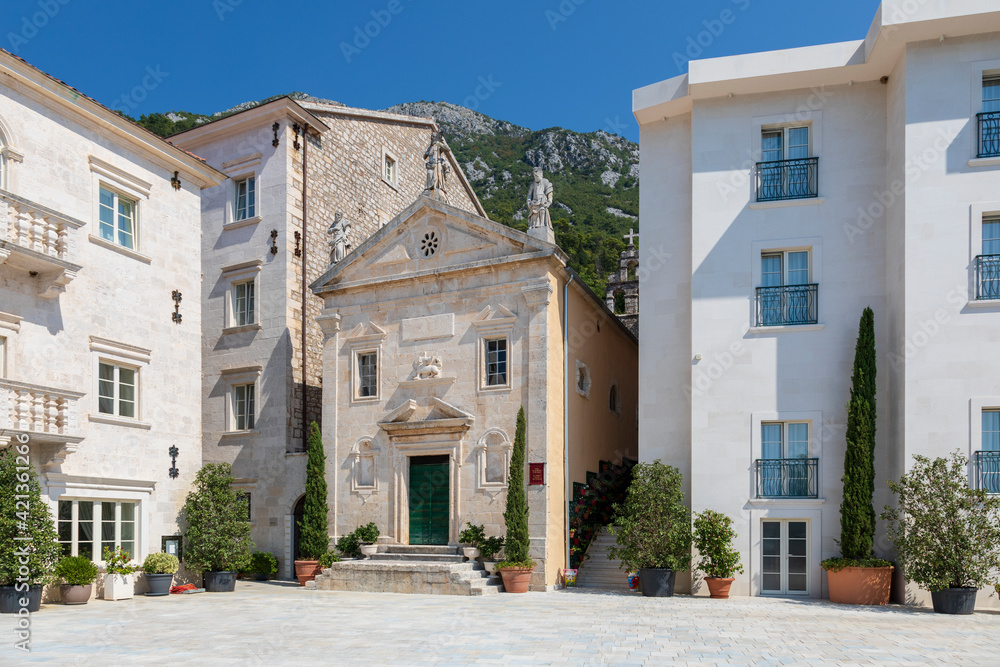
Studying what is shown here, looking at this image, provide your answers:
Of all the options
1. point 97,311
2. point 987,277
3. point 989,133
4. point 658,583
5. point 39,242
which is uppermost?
point 989,133

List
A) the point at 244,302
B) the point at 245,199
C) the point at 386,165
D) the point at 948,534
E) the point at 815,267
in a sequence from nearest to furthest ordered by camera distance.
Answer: the point at 948,534 → the point at 815,267 → the point at 244,302 → the point at 245,199 → the point at 386,165

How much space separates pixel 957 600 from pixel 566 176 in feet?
198

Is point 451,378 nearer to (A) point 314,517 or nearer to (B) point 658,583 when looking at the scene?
(A) point 314,517

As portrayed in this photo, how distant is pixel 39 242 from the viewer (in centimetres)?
1602

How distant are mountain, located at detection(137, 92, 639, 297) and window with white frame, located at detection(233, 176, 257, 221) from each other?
21.4 meters

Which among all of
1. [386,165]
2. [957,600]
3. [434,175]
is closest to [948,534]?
[957,600]

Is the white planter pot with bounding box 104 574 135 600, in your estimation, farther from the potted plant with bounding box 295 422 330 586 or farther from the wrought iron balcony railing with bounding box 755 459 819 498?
the wrought iron balcony railing with bounding box 755 459 819 498

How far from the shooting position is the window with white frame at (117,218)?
1844cm

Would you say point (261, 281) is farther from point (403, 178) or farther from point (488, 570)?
point (488, 570)

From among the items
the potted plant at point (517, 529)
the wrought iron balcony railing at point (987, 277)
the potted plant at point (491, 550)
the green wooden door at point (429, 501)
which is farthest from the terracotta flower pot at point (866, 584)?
the green wooden door at point (429, 501)

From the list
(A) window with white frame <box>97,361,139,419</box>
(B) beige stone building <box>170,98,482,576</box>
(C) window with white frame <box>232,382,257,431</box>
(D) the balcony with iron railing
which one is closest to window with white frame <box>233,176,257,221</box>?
(B) beige stone building <box>170,98,482,576</box>

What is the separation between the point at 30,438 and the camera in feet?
50.0

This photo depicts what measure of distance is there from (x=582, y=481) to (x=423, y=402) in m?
4.53

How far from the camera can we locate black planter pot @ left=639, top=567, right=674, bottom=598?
17.5m
